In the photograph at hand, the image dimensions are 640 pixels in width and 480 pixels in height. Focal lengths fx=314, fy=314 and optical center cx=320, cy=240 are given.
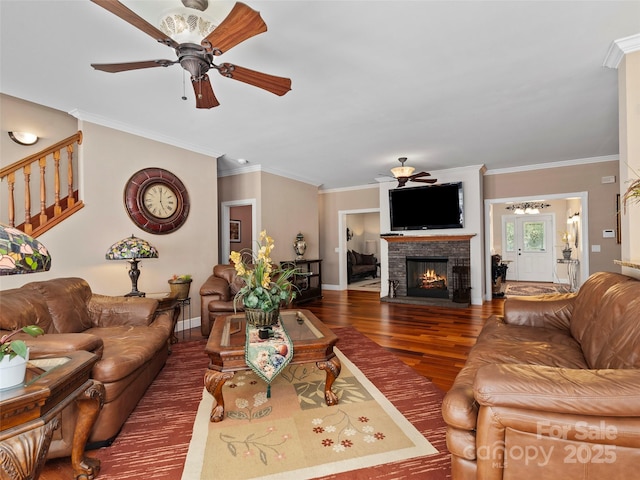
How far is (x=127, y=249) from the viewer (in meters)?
3.17

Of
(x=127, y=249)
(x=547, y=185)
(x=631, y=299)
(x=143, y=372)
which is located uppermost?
(x=547, y=185)

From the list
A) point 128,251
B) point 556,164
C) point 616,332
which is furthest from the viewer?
point 556,164

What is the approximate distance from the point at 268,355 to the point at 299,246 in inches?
172

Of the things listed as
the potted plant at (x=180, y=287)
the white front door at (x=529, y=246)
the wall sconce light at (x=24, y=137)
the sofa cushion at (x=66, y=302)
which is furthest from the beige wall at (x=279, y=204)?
the white front door at (x=529, y=246)

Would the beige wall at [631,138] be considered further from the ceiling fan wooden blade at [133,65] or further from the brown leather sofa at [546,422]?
the ceiling fan wooden blade at [133,65]

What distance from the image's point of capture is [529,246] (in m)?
9.27

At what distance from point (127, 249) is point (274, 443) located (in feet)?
7.89

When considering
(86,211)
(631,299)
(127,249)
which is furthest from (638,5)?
(86,211)

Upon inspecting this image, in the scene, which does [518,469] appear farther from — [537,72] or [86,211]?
[86,211]

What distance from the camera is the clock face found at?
12.9 feet

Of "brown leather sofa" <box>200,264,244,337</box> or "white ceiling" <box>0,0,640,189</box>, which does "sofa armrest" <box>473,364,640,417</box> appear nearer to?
"white ceiling" <box>0,0,640,189</box>

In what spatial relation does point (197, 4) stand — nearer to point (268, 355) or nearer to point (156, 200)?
point (268, 355)

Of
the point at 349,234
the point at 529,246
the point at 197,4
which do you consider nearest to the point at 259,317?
the point at 197,4

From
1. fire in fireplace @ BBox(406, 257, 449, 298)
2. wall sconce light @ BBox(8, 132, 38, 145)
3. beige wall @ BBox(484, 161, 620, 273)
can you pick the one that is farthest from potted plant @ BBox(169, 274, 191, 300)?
beige wall @ BBox(484, 161, 620, 273)
